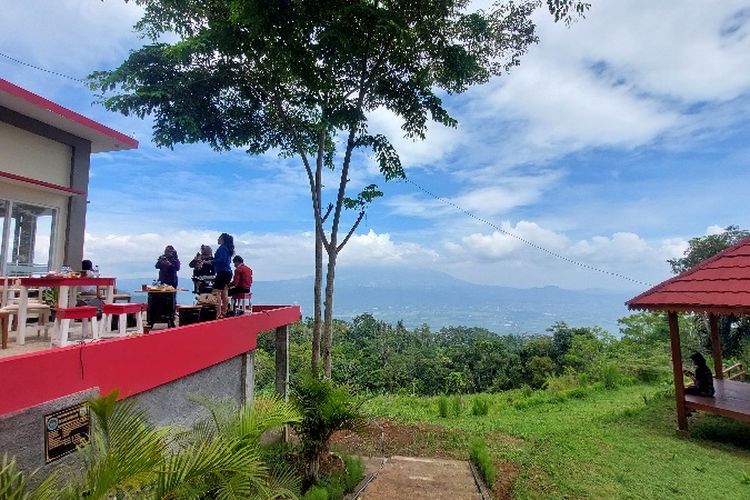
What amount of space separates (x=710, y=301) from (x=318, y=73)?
8705 mm

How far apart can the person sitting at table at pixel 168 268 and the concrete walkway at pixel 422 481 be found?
428cm

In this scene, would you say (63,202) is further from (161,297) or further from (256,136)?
(256,136)

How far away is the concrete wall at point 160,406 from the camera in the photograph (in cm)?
290

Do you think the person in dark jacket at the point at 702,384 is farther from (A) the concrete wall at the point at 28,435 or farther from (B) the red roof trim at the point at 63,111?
(B) the red roof trim at the point at 63,111

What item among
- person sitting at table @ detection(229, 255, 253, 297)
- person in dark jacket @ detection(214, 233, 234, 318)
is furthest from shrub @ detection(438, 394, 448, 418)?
person in dark jacket @ detection(214, 233, 234, 318)

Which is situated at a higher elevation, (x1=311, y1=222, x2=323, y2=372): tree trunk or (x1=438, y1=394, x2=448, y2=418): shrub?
(x1=311, y1=222, x2=323, y2=372): tree trunk

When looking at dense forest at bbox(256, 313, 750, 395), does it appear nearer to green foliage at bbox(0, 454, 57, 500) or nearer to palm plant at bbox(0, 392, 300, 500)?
palm plant at bbox(0, 392, 300, 500)

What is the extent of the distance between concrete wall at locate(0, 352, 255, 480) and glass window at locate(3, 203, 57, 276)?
13.1 feet

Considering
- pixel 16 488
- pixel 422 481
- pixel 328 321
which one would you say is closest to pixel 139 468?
→ pixel 16 488

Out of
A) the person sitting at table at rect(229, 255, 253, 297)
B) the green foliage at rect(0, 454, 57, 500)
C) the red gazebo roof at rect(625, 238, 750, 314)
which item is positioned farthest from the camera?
the red gazebo roof at rect(625, 238, 750, 314)

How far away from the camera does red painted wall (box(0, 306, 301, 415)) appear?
2863 mm

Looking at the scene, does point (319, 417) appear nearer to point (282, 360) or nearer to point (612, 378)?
point (282, 360)

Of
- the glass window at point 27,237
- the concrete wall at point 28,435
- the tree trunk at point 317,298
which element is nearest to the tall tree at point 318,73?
the tree trunk at point 317,298

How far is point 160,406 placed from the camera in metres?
4.54
